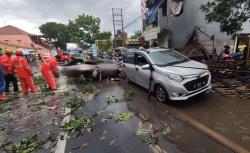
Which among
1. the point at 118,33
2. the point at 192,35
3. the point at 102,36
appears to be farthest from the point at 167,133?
the point at 102,36

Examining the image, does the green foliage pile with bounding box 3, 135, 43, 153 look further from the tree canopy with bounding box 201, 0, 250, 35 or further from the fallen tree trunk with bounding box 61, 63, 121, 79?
the tree canopy with bounding box 201, 0, 250, 35

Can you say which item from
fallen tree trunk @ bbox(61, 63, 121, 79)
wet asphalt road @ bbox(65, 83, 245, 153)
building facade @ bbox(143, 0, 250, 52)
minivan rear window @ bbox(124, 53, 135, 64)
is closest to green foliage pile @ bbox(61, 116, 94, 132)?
wet asphalt road @ bbox(65, 83, 245, 153)

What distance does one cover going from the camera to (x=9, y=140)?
5422mm

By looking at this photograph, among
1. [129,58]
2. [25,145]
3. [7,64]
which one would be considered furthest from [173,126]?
[7,64]

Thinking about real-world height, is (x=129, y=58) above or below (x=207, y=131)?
above

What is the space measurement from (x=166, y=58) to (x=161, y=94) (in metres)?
1.59

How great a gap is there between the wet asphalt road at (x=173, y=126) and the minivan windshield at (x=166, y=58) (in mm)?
1293

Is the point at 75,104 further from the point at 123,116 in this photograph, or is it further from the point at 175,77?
the point at 175,77

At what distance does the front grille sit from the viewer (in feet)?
22.0

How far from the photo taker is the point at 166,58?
828cm

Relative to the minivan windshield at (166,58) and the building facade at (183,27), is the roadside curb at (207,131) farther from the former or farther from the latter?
the building facade at (183,27)

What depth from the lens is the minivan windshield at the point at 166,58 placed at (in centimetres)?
792

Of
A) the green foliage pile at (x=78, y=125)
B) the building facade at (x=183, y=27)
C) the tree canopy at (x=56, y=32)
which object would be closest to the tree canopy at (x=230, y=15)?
the building facade at (x=183, y=27)

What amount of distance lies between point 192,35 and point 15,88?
1133 centimetres
